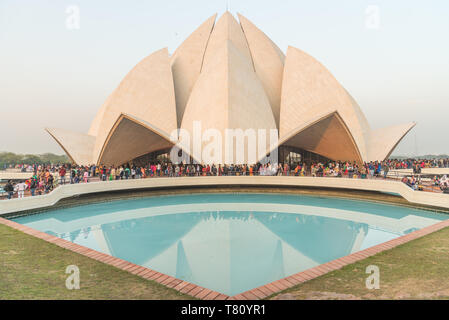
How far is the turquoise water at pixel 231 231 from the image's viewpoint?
15.3ft

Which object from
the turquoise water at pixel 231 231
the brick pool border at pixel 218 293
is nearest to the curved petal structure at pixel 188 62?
the turquoise water at pixel 231 231

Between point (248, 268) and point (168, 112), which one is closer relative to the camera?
point (248, 268)

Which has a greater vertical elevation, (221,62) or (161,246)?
(221,62)

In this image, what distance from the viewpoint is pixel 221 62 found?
18312mm

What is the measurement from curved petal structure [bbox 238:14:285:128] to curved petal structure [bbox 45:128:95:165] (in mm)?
15061

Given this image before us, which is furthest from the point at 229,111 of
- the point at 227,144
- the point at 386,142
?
the point at 386,142

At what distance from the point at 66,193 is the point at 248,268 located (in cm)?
846

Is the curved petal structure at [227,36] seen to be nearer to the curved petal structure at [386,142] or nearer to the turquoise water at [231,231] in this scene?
the curved petal structure at [386,142]

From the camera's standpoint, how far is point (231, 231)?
7.19m

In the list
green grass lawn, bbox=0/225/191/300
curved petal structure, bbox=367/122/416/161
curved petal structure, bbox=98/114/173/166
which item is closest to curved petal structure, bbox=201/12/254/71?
curved petal structure, bbox=98/114/173/166

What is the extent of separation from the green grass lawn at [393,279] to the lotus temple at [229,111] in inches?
529
